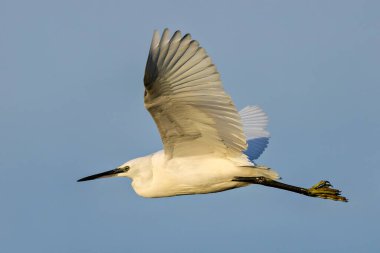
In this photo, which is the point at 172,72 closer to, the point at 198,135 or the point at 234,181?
the point at 198,135

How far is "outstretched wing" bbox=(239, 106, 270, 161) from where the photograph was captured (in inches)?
496

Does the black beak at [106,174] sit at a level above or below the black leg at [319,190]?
above

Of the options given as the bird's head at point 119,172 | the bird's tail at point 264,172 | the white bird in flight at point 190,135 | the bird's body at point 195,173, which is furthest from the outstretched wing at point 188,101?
the bird's head at point 119,172

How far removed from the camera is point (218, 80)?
29.1ft

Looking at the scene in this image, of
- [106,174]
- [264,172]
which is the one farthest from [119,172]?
[264,172]

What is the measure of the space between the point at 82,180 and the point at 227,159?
2.69 m

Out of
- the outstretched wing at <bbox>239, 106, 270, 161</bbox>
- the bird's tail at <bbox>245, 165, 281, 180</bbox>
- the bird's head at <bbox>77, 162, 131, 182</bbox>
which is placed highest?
the outstretched wing at <bbox>239, 106, 270, 161</bbox>

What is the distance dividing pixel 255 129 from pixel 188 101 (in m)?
3.99

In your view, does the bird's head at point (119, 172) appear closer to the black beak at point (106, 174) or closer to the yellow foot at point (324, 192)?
the black beak at point (106, 174)

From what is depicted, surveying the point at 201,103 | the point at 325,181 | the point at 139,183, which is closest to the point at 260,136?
the point at 325,181

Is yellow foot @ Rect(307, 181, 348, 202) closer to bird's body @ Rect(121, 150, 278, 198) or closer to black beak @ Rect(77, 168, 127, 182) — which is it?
bird's body @ Rect(121, 150, 278, 198)

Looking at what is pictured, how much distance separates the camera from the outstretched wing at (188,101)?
876 cm

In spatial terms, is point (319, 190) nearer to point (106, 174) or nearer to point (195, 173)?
point (195, 173)

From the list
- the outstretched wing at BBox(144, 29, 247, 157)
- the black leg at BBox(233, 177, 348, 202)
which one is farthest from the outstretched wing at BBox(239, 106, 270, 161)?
the outstretched wing at BBox(144, 29, 247, 157)
